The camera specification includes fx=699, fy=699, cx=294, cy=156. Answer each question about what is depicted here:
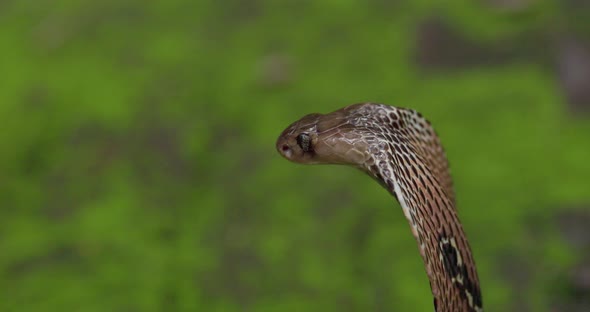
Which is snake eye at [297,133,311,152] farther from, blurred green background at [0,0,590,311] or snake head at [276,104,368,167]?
blurred green background at [0,0,590,311]

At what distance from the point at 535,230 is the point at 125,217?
104cm

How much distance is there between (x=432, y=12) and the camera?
2.27 meters

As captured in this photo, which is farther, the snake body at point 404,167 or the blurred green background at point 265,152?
the blurred green background at point 265,152

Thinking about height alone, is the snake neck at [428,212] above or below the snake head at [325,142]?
below

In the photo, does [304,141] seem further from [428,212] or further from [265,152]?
[265,152]

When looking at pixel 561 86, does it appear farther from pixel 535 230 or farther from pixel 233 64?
pixel 233 64

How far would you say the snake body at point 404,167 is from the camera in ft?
3.30

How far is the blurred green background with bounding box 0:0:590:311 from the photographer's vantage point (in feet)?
5.36

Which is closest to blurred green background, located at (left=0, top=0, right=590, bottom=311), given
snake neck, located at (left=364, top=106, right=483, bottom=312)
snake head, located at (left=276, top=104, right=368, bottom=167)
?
snake neck, located at (left=364, top=106, right=483, bottom=312)

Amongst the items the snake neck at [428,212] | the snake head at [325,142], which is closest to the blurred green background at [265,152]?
the snake neck at [428,212]

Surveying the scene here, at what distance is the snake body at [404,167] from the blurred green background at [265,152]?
48 cm

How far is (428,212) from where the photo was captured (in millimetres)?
1027

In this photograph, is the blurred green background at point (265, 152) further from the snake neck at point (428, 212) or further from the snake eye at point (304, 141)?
the snake eye at point (304, 141)

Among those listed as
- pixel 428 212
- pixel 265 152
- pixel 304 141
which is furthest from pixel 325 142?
pixel 265 152
